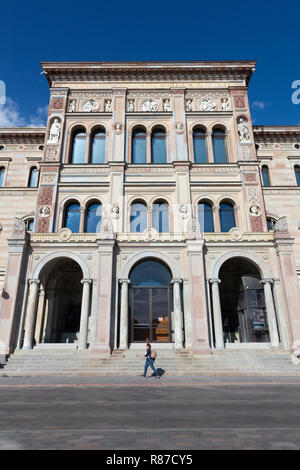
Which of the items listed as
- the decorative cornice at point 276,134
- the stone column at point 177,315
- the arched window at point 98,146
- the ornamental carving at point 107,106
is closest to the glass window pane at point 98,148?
the arched window at point 98,146

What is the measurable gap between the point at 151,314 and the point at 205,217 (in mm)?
9111

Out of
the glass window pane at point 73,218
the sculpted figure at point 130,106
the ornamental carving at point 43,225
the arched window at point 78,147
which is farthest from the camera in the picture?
the sculpted figure at point 130,106

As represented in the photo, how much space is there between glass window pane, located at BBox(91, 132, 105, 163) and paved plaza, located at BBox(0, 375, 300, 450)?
20242mm

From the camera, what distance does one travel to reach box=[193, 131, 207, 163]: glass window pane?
25.9 m

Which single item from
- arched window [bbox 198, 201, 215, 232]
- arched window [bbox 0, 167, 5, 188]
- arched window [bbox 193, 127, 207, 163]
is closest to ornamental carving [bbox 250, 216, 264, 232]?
arched window [bbox 198, 201, 215, 232]

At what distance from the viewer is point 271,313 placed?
18.3 metres

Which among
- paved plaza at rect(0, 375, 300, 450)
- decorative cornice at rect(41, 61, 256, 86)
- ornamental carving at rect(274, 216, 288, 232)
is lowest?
paved plaza at rect(0, 375, 300, 450)

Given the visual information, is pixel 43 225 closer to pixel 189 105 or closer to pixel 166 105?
pixel 166 105

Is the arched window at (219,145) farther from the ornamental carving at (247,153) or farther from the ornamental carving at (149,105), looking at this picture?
the ornamental carving at (149,105)

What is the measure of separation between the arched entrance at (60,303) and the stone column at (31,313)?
4.84ft

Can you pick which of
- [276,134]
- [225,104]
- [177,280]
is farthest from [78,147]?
[276,134]

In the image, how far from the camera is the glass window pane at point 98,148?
26.0m

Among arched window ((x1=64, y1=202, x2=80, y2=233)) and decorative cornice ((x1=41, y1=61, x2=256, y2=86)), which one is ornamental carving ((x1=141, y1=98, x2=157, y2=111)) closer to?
decorative cornice ((x1=41, y1=61, x2=256, y2=86))

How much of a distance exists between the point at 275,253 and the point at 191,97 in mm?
17187
